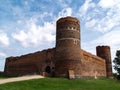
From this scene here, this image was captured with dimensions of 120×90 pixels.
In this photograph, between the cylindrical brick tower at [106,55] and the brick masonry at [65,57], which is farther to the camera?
the cylindrical brick tower at [106,55]

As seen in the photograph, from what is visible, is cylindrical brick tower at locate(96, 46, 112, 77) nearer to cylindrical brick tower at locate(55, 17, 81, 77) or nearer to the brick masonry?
the brick masonry

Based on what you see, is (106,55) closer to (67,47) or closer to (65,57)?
(67,47)

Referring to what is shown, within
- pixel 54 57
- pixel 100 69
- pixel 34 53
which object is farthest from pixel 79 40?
pixel 100 69

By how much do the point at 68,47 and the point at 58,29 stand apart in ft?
10.4

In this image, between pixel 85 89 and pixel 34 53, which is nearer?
pixel 85 89

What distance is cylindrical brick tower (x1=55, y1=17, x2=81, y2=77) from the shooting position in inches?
960

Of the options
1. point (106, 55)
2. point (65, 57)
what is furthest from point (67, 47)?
point (106, 55)

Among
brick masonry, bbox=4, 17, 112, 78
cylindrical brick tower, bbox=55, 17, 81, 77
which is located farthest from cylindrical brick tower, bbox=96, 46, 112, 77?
cylindrical brick tower, bbox=55, 17, 81, 77

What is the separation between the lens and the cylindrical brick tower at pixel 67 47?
24391 millimetres

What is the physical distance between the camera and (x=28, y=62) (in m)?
32.9

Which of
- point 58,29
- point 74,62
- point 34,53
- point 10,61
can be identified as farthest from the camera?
point 10,61

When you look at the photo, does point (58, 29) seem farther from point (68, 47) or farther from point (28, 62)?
point (28, 62)

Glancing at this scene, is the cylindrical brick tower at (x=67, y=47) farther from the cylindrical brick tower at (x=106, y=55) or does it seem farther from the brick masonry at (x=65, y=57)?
the cylindrical brick tower at (x=106, y=55)

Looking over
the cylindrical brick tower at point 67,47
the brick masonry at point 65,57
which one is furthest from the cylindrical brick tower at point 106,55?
the cylindrical brick tower at point 67,47
